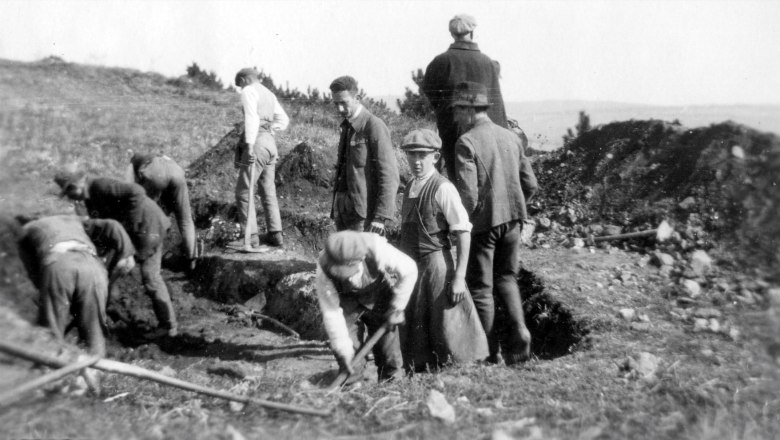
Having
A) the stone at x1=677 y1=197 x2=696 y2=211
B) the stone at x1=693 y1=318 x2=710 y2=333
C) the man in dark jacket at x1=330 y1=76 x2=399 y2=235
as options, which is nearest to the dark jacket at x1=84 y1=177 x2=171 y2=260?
the man in dark jacket at x1=330 y1=76 x2=399 y2=235

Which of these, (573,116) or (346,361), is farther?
(573,116)

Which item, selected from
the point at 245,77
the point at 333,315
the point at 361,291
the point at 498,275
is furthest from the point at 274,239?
the point at 333,315

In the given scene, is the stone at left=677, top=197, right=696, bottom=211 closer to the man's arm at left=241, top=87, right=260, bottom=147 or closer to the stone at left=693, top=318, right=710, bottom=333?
the stone at left=693, top=318, right=710, bottom=333

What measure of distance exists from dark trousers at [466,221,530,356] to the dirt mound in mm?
2009

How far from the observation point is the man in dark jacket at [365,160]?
5.29 metres

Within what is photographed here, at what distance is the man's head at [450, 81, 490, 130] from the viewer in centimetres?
482

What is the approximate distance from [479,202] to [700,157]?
4256mm

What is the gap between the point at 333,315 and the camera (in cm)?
414

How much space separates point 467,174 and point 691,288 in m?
2.32

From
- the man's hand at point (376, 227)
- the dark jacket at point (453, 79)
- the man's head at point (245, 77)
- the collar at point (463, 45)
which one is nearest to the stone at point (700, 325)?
the dark jacket at point (453, 79)


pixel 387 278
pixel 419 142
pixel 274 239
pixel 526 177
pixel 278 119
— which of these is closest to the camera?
pixel 387 278

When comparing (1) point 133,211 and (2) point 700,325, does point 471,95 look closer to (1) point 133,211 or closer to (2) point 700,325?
(2) point 700,325

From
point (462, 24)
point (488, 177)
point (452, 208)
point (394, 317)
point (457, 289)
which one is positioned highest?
point (462, 24)

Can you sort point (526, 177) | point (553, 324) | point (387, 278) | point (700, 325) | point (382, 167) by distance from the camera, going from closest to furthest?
point (387, 278), point (700, 325), point (526, 177), point (382, 167), point (553, 324)
